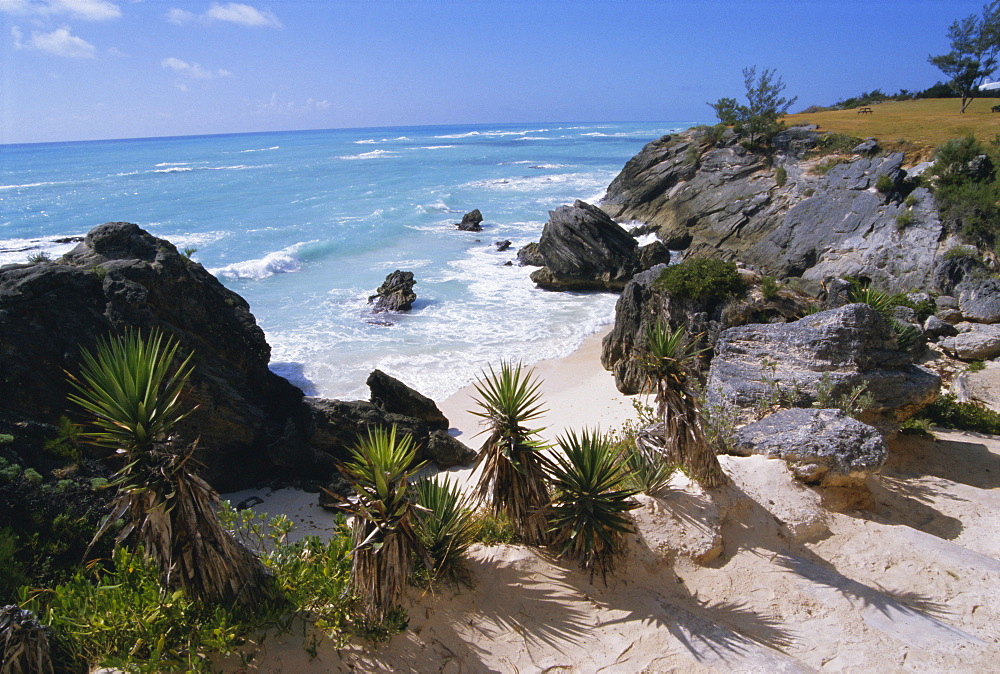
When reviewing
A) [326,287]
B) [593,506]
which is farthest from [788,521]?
[326,287]

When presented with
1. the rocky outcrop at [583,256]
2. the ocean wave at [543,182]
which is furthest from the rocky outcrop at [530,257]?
the ocean wave at [543,182]

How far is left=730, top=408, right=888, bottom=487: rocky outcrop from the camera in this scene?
7855mm

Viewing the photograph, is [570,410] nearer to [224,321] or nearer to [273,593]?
[224,321]

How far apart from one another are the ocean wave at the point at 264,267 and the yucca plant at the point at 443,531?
26.4 metres

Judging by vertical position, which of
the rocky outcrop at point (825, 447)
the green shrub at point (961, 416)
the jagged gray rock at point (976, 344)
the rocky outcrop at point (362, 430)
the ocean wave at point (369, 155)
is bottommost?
the rocky outcrop at point (362, 430)

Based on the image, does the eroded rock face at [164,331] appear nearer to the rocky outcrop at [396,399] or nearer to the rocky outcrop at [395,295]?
the rocky outcrop at [396,399]

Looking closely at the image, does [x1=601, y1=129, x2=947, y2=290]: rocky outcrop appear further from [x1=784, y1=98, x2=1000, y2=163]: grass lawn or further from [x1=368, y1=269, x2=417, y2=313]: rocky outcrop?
[x1=368, y1=269, x2=417, y2=313]: rocky outcrop

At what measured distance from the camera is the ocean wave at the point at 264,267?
97.7ft

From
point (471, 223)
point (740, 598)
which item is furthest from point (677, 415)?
point (471, 223)

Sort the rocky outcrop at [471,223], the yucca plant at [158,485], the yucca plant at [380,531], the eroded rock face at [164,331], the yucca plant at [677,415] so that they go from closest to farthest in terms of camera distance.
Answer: the yucca plant at [158,485], the yucca plant at [380,531], the yucca plant at [677,415], the eroded rock face at [164,331], the rocky outcrop at [471,223]

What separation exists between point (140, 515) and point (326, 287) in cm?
2363

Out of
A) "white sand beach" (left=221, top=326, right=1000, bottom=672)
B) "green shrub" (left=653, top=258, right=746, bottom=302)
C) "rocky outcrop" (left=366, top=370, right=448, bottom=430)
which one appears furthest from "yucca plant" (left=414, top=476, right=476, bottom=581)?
"green shrub" (left=653, top=258, right=746, bottom=302)

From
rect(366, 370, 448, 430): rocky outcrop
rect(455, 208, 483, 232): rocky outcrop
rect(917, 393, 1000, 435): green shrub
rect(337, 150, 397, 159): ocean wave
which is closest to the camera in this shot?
rect(917, 393, 1000, 435): green shrub

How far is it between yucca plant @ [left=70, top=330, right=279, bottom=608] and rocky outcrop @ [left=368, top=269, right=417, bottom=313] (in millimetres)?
18643
